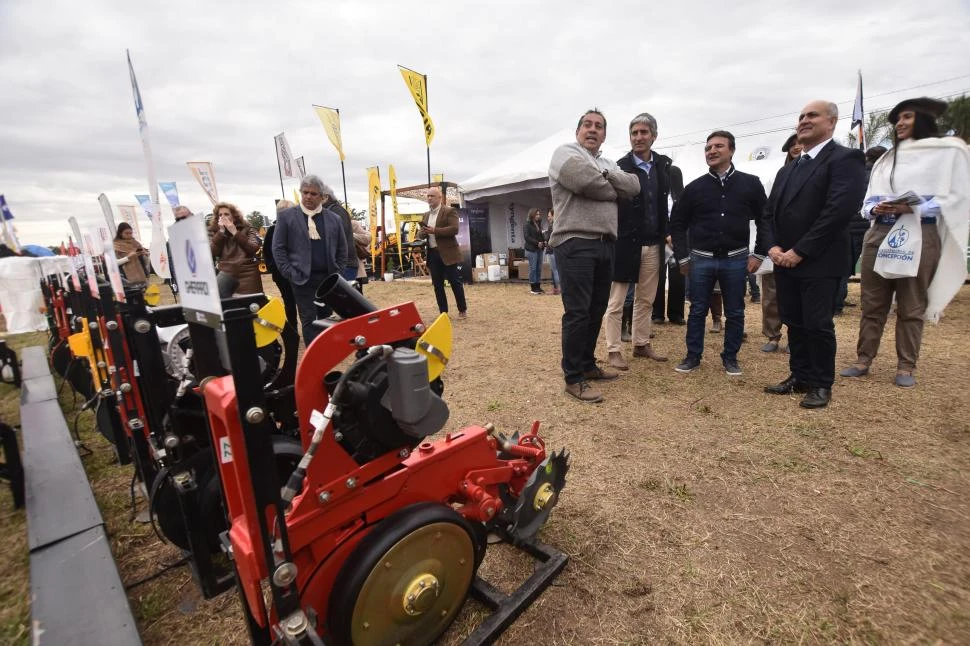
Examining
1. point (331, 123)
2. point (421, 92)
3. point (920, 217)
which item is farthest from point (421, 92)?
point (920, 217)

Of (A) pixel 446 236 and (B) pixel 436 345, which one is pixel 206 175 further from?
(B) pixel 436 345

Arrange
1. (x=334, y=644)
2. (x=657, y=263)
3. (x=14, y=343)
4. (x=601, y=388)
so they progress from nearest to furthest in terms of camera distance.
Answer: (x=334, y=644)
(x=601, y=388)
(x=657, y=263)
(x=14, y=343)

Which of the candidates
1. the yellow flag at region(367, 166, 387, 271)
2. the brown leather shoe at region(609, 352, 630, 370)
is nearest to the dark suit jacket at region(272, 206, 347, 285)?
the brown leather shoe at region(609, 352, 630, 370)

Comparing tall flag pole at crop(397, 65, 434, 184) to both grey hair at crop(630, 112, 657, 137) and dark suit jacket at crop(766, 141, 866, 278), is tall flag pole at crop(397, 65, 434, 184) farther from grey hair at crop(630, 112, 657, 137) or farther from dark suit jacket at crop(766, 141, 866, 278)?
dark suit jacket at crop(766, 141, 866, 278)

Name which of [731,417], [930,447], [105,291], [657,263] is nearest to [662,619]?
[731,417]

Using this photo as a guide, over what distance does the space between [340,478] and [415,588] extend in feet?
1.36

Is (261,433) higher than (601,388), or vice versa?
(261,433)

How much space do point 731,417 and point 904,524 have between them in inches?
46.9

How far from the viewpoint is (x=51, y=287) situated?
17.5 feet

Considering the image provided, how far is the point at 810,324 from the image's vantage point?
3.23 m

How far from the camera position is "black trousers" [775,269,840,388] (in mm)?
3164

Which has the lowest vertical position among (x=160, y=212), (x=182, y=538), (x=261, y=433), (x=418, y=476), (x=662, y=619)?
(x=662, y=619)

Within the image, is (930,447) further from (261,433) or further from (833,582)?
(261,433)

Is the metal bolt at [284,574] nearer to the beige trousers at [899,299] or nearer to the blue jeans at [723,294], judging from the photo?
the blue jeans at [723,294]
